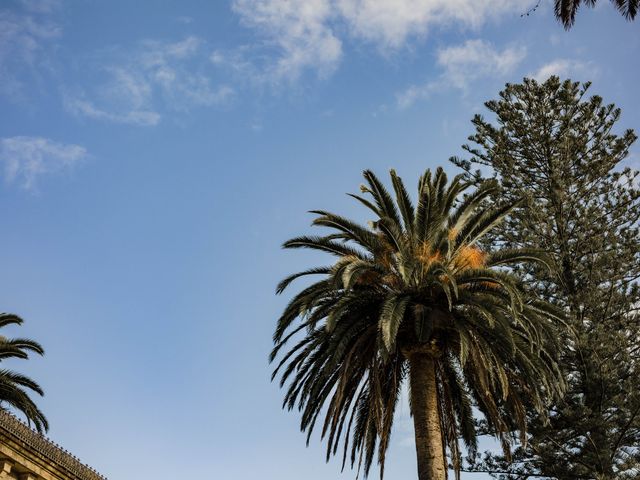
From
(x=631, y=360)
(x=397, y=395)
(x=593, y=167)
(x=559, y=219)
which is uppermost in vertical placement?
(x=593, y=167)

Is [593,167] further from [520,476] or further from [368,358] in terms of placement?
[368,358]

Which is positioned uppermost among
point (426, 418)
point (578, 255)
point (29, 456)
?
point (578, 255)

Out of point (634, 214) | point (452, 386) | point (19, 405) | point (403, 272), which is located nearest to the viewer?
point (403, 272)

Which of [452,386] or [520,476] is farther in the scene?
[520,476]

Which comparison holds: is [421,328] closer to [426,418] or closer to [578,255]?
[426,418]

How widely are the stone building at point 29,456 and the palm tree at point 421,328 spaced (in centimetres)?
524

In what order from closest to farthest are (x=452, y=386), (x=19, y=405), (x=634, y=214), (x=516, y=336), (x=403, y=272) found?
(x=403, y=272) < (x=516, y=336) < (x=452, y=386) < (x=19, y=405) < (x=634, y=214)

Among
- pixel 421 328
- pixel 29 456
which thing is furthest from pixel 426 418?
pixel 29 456

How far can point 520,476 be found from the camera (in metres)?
22.5

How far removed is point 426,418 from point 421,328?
1.83 m

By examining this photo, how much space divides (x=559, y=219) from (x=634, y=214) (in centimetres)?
262

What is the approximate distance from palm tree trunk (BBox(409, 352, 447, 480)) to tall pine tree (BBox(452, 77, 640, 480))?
6.52m

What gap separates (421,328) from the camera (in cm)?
1393

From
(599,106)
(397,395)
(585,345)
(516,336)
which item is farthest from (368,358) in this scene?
(599,106)
